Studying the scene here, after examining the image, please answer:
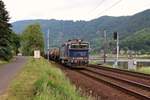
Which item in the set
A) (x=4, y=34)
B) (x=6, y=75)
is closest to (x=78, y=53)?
(x=4, y=34)

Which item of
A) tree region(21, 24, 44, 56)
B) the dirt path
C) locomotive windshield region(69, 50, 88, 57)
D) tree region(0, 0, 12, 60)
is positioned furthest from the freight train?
tree region(21, 24, 44, 56)

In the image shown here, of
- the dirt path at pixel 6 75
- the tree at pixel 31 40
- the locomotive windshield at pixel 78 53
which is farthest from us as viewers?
the tree at pixel 31 40

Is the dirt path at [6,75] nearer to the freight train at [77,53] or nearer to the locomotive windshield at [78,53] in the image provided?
the freight train at [77,53]

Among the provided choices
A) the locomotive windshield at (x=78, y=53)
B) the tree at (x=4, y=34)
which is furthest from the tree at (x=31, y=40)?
the locomotive windshield at (x=78, y=53)

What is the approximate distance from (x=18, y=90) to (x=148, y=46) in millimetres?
174775

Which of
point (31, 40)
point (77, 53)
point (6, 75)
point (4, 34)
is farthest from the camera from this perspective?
point (31, 40)

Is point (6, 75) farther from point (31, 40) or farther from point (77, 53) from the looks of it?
point (31, 40)

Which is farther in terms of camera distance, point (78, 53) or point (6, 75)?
point (78, 53)

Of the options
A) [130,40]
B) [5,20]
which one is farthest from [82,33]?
[5,20]

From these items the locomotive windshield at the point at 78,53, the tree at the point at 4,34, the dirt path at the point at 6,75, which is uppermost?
the tree at the point at 4,34

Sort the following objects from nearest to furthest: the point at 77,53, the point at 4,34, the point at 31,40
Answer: the point at 77,53 → the point at 4,34 → the point at 31,40

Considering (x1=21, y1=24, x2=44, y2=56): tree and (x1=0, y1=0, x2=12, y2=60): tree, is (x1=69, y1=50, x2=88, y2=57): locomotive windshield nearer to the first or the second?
(x1=0, y1=0, x2=12, y2=60): tree

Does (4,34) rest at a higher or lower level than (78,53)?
higher

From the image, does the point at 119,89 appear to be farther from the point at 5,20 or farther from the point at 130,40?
the point at 130,40
